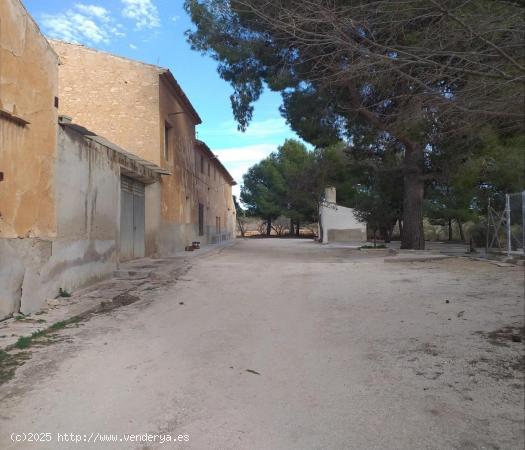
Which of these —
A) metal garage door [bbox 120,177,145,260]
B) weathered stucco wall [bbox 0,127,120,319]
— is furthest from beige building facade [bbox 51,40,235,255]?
weathered stucco wall [bbox 0,127,120,319]

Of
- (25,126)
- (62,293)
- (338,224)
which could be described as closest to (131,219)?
(62,293)

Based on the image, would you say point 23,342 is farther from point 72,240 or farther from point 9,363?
point 72,240

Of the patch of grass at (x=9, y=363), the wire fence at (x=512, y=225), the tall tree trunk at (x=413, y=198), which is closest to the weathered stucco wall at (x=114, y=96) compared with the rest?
the tall tree trunk at (x=413, y=198)

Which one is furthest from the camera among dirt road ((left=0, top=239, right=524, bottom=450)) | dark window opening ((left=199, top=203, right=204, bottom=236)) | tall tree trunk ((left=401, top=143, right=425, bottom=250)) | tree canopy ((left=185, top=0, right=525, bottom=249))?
dark window opening ((left=199, top=203, right=204, bottom=236))

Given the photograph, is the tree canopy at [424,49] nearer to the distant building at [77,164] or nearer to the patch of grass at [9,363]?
the distant building at [77,164]

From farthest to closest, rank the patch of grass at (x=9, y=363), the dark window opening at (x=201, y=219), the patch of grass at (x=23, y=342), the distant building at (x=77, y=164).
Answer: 1. the dark window opening at (x=201, y=219)
2. the distant building at (x=77, y=164)
3. the patch of grass at (x=23, y=342)
4. the patch of grass at (x=9, y=363)

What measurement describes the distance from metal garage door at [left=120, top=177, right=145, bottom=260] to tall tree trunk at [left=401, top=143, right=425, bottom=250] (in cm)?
965

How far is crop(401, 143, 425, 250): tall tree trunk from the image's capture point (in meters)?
18.1

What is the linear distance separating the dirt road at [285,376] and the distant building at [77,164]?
1446 millimetres

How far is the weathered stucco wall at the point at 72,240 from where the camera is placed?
21.2ft

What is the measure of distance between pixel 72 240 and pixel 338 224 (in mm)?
26020

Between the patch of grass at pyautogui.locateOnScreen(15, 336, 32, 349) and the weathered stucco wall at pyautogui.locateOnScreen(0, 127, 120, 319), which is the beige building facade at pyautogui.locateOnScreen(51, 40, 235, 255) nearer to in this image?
the weathered stucco wall at pyautogui.locateOnScreen(0, 127, 120, 319)

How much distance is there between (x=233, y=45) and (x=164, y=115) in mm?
3970

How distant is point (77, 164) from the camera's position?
8.56 metres
